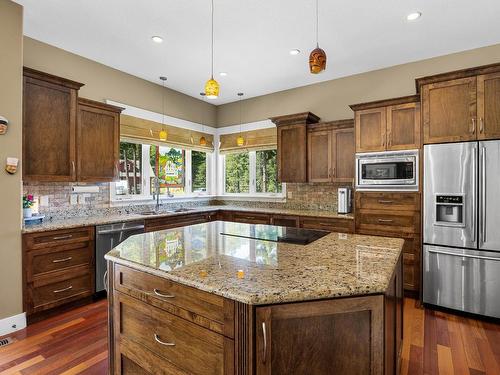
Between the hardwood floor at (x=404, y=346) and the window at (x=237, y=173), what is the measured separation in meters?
3.22

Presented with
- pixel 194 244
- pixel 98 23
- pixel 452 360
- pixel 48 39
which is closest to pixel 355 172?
pixel 452 360

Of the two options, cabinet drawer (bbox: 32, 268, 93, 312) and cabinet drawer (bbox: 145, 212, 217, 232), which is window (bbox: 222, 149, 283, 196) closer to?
cabinet drawer (bbox: 145, 212, 217, 232)

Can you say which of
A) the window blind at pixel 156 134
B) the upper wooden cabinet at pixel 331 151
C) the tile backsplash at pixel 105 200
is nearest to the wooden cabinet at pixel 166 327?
the tile backsplash at pixel 105 200

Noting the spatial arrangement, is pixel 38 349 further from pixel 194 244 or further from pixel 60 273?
pixel 194 244

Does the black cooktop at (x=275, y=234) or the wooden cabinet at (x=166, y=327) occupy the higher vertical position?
the black cooktop at (x=275, y=234)

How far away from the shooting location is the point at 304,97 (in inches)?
186

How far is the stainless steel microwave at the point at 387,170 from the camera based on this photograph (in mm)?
3201

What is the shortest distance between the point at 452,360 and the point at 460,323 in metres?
0.75

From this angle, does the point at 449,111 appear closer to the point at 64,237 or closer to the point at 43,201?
the point at 64,237

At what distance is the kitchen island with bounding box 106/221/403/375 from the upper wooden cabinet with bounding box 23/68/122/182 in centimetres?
195

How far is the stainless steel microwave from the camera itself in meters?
3.20

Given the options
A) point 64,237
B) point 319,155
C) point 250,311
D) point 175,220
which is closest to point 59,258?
point 64,237

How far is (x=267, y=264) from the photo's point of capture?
141 centimetres

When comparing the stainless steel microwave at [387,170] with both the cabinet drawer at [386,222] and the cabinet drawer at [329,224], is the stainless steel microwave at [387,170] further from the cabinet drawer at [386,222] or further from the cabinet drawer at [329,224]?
the cabinet drawer at [329,224]
